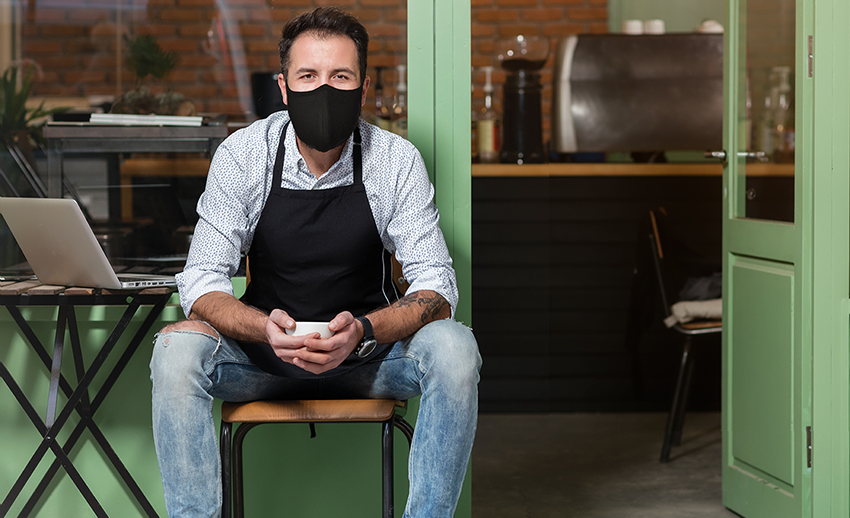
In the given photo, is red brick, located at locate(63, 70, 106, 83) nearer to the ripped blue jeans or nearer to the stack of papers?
the stack of papers

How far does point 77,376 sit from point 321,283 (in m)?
0.70

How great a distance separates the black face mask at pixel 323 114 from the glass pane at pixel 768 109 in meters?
1.28

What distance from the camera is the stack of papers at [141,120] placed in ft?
7.61

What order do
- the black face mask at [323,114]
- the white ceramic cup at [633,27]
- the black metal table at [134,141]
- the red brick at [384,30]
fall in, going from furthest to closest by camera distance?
the white ceramic cup at [633,27]
the black metal table at [134,141]
the red brick at [384,30]
the black face mask at [323,114]

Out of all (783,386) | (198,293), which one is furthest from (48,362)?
(783,386)

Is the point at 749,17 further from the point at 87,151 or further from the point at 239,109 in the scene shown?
the point at 87,151

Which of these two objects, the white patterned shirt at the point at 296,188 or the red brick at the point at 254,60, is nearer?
the white patterned shirt at the point at 296,188

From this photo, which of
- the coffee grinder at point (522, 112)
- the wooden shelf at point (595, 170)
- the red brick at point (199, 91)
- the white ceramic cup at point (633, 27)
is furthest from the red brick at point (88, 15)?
the white ceramic cup at point (633, 27)

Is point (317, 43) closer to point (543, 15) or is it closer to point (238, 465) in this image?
point (238, 465)

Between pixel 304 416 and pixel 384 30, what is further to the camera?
pixel 384 30

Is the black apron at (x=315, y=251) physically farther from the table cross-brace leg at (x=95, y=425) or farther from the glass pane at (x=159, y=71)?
the glass pane at (x=159, y=71)

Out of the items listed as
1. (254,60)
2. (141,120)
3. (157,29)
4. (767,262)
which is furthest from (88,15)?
(767,262)

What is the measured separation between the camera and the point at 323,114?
173cm

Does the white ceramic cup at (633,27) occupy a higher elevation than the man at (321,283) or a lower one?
higher
